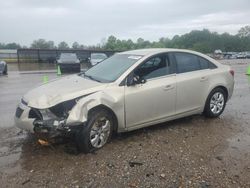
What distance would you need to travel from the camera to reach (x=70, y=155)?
473 cm

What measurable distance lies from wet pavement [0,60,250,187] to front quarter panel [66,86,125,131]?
575 mm

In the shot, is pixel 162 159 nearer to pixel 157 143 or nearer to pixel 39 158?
pixel 157 143

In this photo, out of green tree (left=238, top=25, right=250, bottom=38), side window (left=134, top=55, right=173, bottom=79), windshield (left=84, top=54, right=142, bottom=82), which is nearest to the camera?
windshield (left=84, top=54, right=142, bottom=82)

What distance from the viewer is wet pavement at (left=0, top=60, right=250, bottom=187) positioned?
13.0ft

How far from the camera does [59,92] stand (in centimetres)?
490

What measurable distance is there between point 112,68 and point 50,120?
1846 mm

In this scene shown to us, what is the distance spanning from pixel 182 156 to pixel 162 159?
1.16 ft

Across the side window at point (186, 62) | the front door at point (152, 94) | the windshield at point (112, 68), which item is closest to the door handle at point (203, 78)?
the side window at point (186, 62)

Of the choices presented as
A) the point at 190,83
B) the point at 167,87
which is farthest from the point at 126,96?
the point at 190,83

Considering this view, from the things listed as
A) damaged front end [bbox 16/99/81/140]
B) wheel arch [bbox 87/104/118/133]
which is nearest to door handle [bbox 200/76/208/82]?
wheel arch [bbox 87/104/118/133]

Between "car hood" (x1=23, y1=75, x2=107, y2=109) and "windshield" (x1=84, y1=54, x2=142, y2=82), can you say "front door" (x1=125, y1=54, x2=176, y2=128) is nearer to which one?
"windshield" (x1=84, y1=54, x2=142, y2=82)

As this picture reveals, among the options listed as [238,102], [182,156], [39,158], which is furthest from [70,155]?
[238,102]

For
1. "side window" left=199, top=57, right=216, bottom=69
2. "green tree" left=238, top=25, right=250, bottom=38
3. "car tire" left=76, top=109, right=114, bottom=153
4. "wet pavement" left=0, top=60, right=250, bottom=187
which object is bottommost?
"wet pavement" left=0, top=60, right=250, bottom=187

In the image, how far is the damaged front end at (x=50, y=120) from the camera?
4.52 meters
